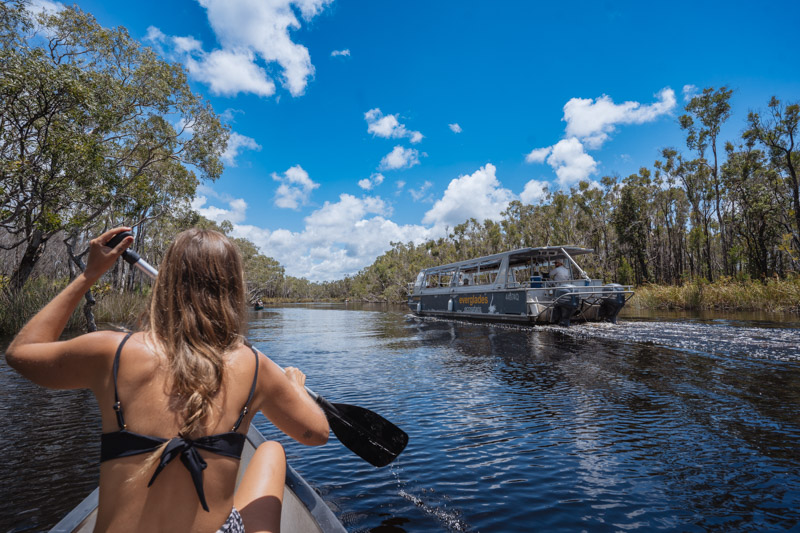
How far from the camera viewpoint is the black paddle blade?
11.5 ft

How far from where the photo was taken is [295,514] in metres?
2.49

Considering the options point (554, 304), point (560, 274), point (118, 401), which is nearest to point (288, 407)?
point (118, 401)

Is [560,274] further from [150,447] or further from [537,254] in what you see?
[150,447]

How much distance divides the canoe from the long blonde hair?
1106mm

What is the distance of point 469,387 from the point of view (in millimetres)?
7730

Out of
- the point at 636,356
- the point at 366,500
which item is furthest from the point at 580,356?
the point at 366,500

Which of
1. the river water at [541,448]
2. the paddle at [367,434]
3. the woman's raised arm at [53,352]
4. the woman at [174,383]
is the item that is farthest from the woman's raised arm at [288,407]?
the river water at [541,448]

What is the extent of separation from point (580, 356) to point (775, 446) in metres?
6.03

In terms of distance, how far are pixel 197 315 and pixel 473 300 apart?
63.8 feet

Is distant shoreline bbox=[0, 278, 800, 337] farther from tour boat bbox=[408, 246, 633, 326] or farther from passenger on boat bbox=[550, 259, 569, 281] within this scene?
passenger on boat bbox=[550, 259, 569, 281]

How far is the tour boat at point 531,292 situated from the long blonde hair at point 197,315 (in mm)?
15609

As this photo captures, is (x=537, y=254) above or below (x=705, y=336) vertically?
above

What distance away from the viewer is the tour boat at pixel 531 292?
15.9 metres

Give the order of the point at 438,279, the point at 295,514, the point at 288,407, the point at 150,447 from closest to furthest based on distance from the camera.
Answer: the point at 150,447 < the point at 288,407 < the point at 295,514 < the point at 438,279
